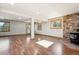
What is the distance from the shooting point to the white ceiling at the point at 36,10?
232 cm

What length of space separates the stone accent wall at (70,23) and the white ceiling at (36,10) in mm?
122

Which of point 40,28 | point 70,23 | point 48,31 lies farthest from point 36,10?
point 70,23

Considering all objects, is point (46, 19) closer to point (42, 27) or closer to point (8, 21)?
point (42, 27)

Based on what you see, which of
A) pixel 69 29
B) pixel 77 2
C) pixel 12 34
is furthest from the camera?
pixel 12 34

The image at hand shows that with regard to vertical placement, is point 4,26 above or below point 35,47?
above

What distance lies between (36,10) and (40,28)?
516 mm

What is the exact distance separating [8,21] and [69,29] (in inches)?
65.9

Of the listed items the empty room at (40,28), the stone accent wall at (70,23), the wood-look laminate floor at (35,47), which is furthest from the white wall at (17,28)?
the stone accent wall at (70,23)

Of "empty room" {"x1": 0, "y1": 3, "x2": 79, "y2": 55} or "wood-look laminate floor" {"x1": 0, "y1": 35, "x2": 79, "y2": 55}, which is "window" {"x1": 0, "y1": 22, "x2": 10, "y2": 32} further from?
"wood-look laminate floor" {"x1": 0, "y1": 35, "x2": 79, "y2": 55}

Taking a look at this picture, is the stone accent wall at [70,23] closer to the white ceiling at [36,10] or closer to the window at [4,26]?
the white ceiling at [36,10]

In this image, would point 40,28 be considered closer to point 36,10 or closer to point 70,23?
point 36,10

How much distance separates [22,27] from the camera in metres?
2.63

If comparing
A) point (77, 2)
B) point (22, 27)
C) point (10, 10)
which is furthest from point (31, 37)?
point (77, 2)

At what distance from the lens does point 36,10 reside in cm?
247
